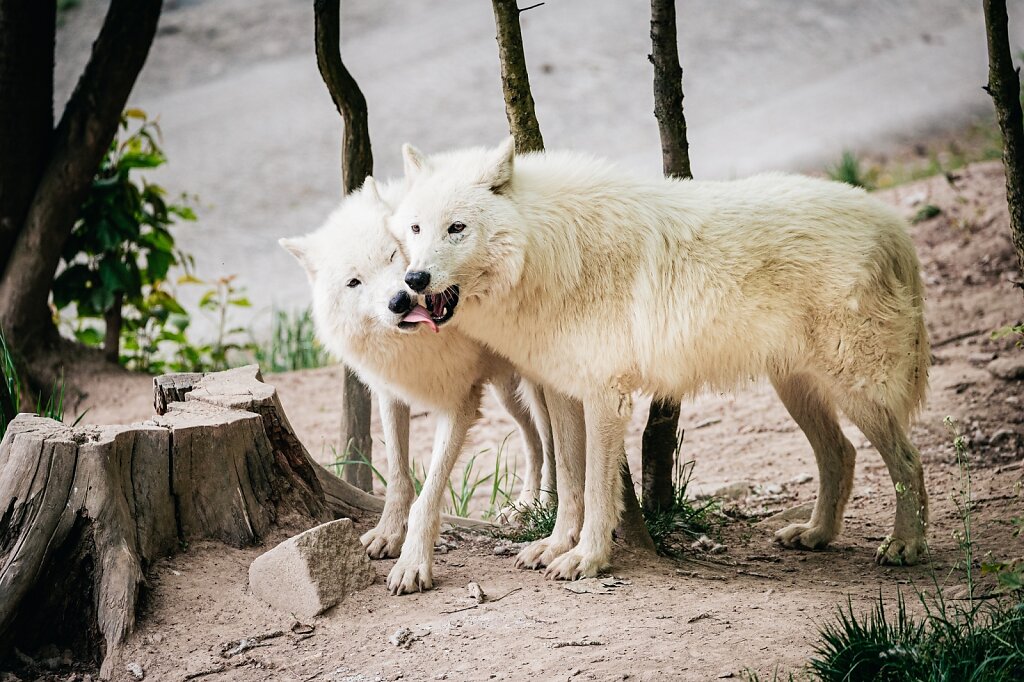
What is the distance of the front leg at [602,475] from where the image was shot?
13.9 ft

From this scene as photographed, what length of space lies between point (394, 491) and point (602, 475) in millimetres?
998

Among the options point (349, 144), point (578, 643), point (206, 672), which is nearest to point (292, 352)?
point (349, 144)

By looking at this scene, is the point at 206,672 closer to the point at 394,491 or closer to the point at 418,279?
the point at 394,491

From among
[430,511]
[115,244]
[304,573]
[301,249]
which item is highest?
[115,244]

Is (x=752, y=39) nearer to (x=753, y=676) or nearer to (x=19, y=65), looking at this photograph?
(x=19, y=65)

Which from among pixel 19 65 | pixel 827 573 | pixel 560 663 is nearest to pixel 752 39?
pixel 19 65

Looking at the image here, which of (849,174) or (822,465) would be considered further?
(849,174)

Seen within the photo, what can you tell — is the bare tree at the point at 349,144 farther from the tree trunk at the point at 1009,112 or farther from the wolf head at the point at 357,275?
the tree trunk at the point at 1009,112

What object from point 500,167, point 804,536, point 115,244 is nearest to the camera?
point 500,167

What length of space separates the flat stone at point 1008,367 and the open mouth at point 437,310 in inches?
160

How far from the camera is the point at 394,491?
15.1ft

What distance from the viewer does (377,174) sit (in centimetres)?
1418

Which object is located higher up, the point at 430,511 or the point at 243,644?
the point at 430,511

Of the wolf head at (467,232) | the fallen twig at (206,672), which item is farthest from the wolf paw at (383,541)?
the wolf head at (467,232)
